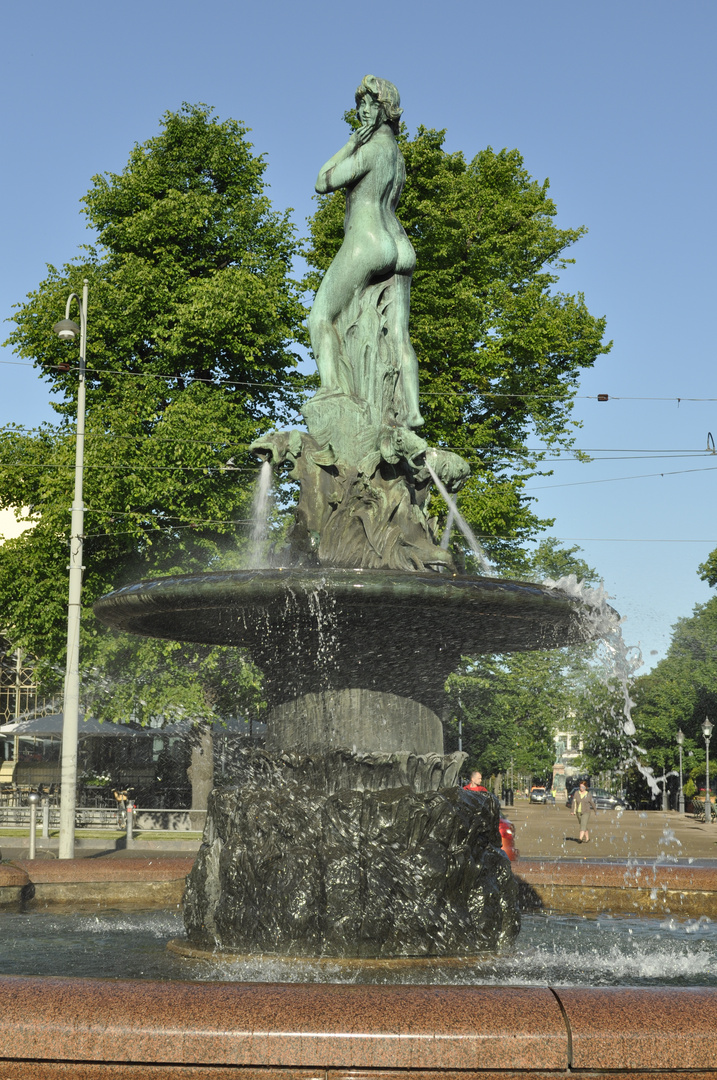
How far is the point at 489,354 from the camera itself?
1065 inches

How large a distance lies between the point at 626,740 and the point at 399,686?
53.2 metres

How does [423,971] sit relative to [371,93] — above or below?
below

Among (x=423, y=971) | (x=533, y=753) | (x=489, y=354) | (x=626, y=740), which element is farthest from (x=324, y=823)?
(x=533, y=753)

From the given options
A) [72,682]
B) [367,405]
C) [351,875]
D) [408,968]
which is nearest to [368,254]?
[367,405]

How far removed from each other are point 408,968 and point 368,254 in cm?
552

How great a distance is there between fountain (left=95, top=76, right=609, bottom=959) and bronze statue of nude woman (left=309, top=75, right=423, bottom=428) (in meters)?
0.02

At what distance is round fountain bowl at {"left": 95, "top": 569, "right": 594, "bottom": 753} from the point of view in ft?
24.2

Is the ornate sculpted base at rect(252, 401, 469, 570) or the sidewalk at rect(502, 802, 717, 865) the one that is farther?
the sidewalk at rect(502, 802, 717, 865)

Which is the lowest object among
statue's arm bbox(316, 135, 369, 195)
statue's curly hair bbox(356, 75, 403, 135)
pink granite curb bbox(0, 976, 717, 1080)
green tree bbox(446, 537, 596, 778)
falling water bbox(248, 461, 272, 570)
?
pink granite curb bbox(0, 976, 717, 1080)

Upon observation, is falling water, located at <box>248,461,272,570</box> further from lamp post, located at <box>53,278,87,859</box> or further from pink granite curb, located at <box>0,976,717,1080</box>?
lamp post, located at <box>53,278,87,859</box>

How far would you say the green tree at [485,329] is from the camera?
26.7 m

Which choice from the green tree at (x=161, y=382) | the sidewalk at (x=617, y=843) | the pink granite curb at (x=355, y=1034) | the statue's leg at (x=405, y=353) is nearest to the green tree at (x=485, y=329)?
the green tree at (x=161, y=382)

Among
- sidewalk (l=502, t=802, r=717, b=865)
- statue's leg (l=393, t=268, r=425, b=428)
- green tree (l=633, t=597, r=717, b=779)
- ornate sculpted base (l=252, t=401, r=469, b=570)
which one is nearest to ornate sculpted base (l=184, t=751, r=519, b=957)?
ornate sculpted base (l=252, t=401, r=469, b=570)

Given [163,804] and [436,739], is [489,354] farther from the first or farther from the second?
[436,739]
